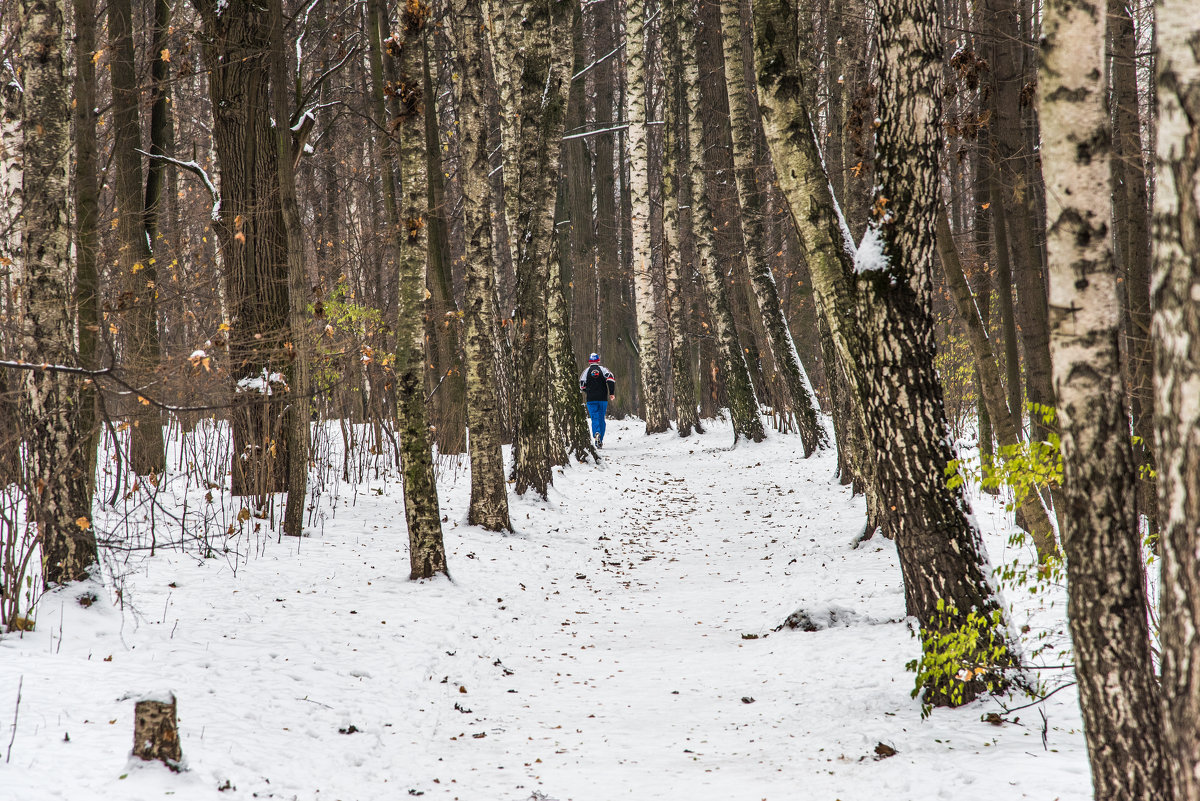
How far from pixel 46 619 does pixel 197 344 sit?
127 inches

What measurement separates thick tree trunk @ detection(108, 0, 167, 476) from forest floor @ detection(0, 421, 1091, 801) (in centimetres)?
239

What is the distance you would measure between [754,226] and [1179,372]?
456 inches

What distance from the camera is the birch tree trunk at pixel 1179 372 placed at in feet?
6.11

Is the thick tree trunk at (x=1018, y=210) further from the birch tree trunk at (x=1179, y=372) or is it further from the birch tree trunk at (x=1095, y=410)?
the birch tree trunk at (x=1179, y=372)

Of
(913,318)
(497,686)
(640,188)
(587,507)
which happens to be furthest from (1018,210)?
(640,188)

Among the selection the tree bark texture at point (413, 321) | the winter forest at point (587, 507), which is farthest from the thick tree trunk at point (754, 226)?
the tree bark texture at point (413, 321)

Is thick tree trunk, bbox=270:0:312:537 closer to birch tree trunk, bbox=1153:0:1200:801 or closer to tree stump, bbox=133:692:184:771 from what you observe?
tree stump, bbox=133:692:184:771

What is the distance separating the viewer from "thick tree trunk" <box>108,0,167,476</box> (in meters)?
8.20

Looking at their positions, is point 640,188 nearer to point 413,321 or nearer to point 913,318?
point 413,321

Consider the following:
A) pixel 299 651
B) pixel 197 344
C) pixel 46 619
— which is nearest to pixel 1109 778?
pixel 299 651

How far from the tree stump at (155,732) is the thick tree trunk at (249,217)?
4434mm

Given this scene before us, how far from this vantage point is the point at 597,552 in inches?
363

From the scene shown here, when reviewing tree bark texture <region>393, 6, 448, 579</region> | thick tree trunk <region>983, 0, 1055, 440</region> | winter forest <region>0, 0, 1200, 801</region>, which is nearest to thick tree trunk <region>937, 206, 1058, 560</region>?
winter forest <region>0, 0, 1200, 801</region>

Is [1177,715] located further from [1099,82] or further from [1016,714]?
[1016,714]
